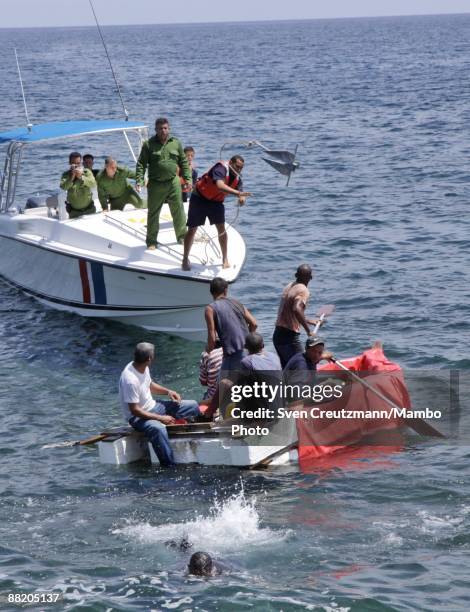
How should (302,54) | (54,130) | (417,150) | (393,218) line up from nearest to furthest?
1. (54,130)
2. (393,218)
3. (417,150)
4. (302,54)

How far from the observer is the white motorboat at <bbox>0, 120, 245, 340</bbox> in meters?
15.4

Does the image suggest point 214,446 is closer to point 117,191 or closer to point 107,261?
point 107,261

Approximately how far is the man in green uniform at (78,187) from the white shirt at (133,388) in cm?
589

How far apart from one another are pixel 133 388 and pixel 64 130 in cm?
749

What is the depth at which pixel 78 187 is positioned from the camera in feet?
54.4

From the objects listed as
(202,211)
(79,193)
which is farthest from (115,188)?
(202,211)

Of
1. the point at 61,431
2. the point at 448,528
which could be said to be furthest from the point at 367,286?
the point at 448,528

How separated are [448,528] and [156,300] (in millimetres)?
6820

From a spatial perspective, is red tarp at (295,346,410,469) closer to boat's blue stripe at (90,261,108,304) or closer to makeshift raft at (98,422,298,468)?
makeshift raft at (98,422,298,468)

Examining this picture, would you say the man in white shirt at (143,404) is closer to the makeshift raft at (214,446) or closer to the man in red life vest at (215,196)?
the makeshift raft at (214,446)

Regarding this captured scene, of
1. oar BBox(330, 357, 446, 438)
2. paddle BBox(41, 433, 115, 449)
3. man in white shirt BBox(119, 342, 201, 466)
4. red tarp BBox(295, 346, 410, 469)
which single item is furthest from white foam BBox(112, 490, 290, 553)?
oar BBox(330, 357, 446, 438)

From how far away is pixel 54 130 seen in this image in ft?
57.8

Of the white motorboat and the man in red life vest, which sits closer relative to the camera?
the man in red life vest

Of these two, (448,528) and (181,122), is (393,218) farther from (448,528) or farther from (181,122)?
(181,122)
